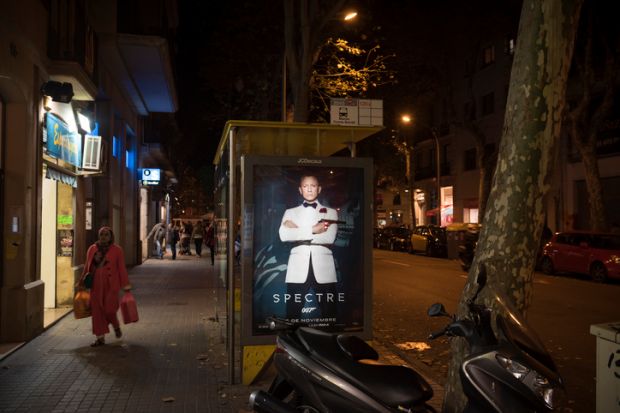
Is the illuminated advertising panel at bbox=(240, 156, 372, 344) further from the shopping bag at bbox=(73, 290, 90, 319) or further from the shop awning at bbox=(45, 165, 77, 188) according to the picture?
the shop awning at bbox=(45, 165, 77, 188)

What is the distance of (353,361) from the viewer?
374cm

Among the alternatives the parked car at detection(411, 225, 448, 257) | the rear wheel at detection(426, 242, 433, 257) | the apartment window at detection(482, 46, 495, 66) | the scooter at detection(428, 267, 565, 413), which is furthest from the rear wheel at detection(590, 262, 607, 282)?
the apartment window at detection(482, 46, 495, 66)

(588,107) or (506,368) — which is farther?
(588,107)

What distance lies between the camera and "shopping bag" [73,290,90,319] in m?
8.14

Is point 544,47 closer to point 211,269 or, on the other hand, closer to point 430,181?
point 211,269

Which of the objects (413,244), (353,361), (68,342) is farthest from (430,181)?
(353,361)

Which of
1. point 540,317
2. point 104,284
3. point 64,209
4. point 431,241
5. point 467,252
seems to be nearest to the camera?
point 104,284

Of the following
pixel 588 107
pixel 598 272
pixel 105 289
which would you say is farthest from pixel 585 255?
pixel 105 289

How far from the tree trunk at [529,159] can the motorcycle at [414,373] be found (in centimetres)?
79

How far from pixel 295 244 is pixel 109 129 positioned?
11.0 metres

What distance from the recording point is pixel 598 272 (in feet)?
58.6

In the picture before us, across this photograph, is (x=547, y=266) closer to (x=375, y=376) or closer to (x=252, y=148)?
(x=252, y=148)

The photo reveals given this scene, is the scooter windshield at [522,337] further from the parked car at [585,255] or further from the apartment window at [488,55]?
the apartment window at [488,55]

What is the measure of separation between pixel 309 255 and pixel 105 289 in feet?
11.9
